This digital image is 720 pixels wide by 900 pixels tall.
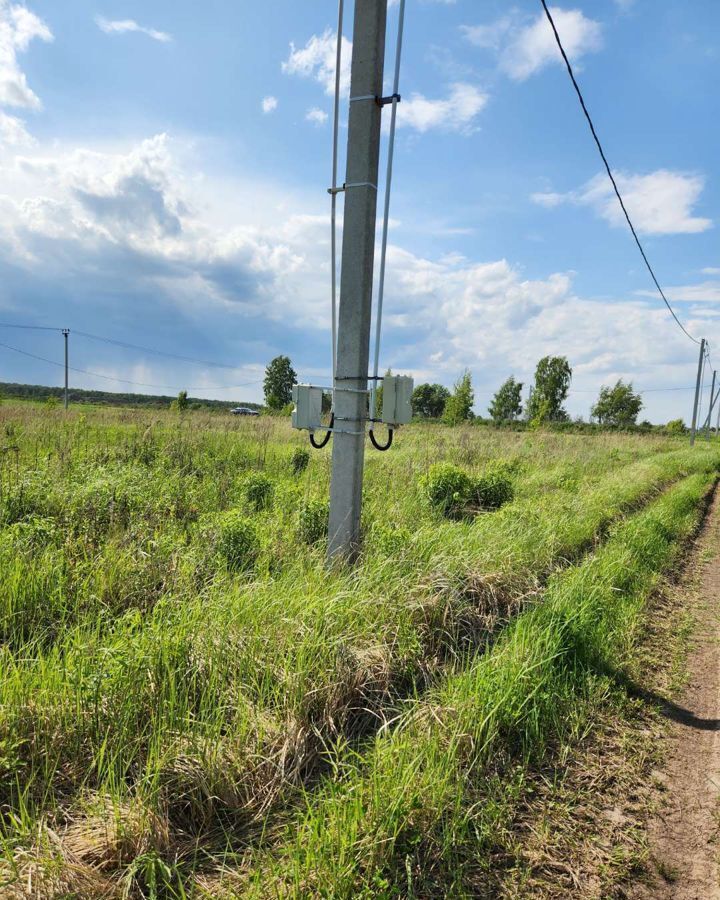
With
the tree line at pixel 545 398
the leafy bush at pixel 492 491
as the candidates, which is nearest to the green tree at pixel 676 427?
the tree line at pixel 545 398

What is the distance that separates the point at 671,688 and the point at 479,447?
1241 cm

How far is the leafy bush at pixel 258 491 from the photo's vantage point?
24.7 ft

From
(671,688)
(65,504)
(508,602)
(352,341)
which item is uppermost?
(352,341)

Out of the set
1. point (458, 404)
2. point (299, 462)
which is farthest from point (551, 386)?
point (299, 462)

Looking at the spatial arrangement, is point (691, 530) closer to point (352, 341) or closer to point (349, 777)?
point (352, 341)

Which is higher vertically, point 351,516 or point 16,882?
point 351,516

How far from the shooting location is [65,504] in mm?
5852

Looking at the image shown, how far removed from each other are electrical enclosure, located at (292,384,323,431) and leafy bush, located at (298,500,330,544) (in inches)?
52.7

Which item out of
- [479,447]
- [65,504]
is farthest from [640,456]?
[65,504]

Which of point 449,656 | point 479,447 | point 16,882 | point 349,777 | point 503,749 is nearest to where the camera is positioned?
point 16,882

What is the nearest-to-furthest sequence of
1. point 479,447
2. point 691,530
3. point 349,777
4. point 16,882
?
point 16,882
point 349,777
point 691,530
point 479,447

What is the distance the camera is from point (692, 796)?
284 cm

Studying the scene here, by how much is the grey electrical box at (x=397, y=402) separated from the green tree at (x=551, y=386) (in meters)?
54.5

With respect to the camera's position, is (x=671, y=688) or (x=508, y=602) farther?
(x=508, y=602)
